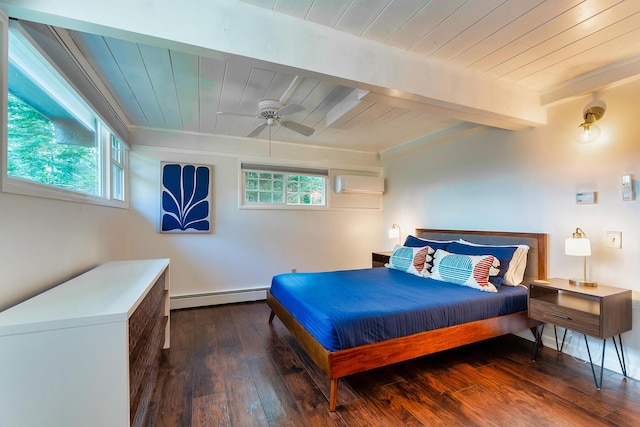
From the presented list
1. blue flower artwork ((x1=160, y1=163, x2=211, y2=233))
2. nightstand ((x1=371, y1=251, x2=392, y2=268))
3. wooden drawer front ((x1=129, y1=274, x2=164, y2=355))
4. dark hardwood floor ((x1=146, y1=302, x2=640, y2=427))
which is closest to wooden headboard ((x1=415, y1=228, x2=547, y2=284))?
dark hardwood floor ((x1=146, y1=302, x2=640, y2=427))

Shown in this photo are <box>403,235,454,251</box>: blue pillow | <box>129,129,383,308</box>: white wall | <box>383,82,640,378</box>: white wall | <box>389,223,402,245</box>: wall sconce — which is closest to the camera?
A: <box>383,82,640,378</box>: white wall

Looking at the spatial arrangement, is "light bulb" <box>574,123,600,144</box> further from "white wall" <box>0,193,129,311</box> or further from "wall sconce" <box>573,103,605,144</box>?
"white wall" <box>0,193,129,311</box>

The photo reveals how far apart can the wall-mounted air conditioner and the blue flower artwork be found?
2024mm

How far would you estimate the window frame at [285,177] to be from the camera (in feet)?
13.6

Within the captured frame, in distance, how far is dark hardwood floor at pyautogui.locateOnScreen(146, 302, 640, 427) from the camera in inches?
67.8

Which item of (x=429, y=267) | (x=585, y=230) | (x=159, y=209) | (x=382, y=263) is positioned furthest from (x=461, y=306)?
(x=159, y=209)

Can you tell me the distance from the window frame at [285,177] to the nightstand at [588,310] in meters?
3.03

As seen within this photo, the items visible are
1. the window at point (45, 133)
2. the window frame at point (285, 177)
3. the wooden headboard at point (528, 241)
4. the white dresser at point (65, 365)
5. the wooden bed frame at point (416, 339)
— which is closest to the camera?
the white dresser at point (65, 365)

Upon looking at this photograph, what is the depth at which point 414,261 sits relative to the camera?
3324 mm

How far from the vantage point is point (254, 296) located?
413 centimetres

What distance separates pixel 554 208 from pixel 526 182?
37 cm

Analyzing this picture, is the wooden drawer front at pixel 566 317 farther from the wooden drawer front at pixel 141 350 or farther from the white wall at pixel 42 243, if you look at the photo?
the white wall at pixel 42 243

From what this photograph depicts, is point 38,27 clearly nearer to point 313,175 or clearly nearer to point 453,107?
point 453,107

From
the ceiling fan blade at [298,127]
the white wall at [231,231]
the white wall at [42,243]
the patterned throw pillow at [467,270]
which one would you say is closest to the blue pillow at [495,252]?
the patterned throw pillow at [467,270]
